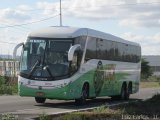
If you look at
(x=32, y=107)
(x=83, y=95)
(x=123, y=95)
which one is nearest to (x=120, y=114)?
(x=32, y=107)

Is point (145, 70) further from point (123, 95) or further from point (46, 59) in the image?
point (46, 59)

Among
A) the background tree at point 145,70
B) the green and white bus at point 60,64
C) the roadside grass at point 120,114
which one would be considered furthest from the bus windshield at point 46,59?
the background tree at point 145,70

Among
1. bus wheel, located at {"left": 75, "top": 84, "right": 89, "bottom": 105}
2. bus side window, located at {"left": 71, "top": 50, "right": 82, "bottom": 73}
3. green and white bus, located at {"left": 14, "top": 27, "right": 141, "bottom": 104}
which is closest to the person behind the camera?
green and white bus, located at {"left": 14, "top": 27, "right": 141, "bottom": 104}

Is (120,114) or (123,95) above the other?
(120,114)

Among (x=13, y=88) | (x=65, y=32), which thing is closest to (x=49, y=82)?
(x=65, y=32)

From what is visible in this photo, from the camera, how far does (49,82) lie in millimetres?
21688

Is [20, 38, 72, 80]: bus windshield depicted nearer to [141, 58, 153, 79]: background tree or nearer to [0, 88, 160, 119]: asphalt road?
[0, 88, 160, 119]: asphalt road

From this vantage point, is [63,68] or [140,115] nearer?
[140,115]

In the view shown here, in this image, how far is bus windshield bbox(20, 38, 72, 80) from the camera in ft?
71.3

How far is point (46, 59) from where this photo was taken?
21.9m

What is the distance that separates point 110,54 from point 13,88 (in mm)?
12965

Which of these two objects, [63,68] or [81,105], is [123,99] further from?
[63,68]

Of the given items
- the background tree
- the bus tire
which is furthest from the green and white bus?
the background tree

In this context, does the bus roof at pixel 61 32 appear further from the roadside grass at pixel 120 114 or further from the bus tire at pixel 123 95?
the bus tire at pixel 123 95
